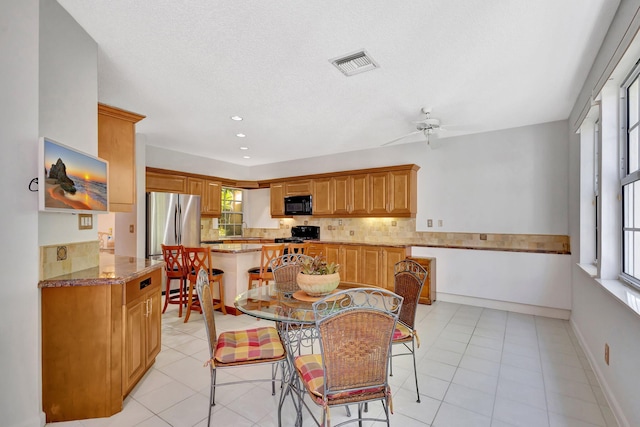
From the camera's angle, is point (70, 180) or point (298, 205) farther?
point (298, 205)

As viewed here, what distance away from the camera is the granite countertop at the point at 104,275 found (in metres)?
1.95

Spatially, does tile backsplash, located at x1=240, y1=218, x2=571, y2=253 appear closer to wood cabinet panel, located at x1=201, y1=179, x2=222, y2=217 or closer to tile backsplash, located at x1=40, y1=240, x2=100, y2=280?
wood cabinet panel, located at x1=201, y1=179, x2=222, y2=217

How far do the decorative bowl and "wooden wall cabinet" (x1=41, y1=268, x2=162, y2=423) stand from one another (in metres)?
1.23

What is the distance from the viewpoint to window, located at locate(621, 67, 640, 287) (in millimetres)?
2182

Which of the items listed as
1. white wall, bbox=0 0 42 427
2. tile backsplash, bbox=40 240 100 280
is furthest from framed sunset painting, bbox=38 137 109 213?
tile backsplash, bbox=40 240 100 280

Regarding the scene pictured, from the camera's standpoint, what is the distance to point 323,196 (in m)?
6.23

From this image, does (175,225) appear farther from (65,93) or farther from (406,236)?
(406,236)

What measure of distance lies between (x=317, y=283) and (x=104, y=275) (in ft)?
4.79

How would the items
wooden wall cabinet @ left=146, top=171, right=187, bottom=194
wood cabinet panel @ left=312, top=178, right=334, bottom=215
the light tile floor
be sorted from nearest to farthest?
the light tile floor
wooden wall cabinet @ left=146, top=171, right=187, bottom=194
wood cabinet panel @ left=312, top=178, right=334, bottom=215

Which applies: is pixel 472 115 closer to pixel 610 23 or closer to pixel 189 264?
pixel 610 23

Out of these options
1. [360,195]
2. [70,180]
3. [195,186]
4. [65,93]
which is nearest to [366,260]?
[360,195]

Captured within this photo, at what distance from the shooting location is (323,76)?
9.77ft

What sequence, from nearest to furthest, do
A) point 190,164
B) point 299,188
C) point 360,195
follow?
point 360,195
point 190,164
point 299,188

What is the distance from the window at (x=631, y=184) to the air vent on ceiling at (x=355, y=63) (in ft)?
6.06
